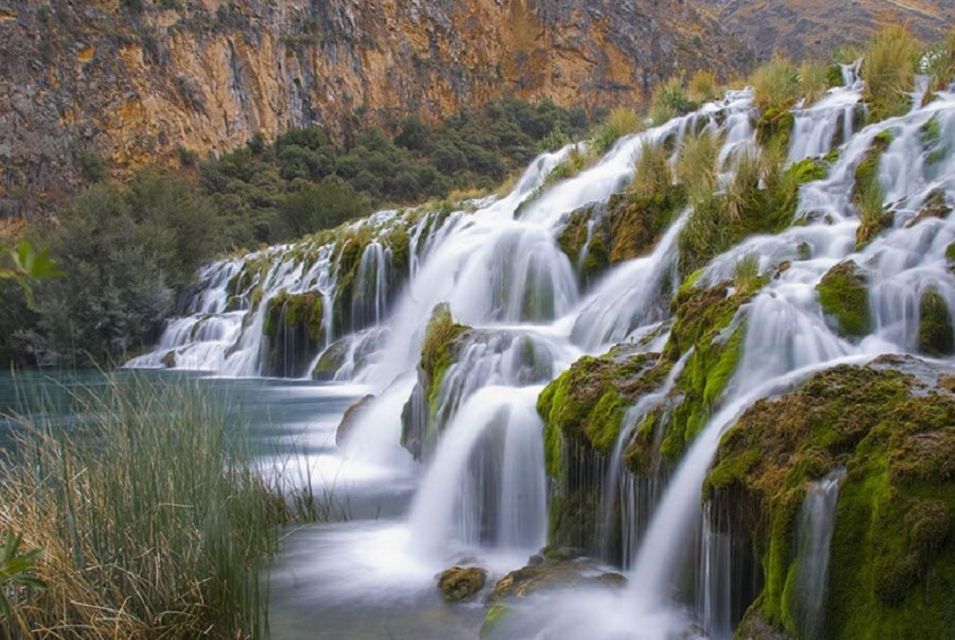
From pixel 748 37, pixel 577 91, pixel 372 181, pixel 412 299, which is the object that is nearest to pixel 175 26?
pixel 372 181

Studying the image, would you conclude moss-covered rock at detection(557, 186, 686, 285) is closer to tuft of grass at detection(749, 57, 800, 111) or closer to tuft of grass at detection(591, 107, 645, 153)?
tuft of grass at detection(749, 57, 800, 111)

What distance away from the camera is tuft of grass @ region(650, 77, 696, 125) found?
44.9 ft

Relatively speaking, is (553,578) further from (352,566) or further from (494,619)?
(352,566)

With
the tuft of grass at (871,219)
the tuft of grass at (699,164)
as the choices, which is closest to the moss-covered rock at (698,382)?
the tuft of grass at (871,219)

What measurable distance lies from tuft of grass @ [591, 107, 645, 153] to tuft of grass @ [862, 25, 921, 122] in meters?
4.32

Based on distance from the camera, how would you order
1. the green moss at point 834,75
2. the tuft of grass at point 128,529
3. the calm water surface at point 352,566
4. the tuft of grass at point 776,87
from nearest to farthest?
the tuft of grass at point 128,529 → the calm water surface at point 352,566 → the tuft of grass at point 776,87 → the green moss at point 834,75

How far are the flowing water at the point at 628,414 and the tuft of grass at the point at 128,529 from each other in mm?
953

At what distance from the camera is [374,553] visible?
5.15 metres

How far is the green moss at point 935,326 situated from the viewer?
440cm

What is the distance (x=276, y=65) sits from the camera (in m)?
46.1

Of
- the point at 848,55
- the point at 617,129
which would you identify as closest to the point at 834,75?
the point at 848,55

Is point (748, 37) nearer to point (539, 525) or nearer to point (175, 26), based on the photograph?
point (175, 26)

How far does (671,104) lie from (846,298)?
10.4m

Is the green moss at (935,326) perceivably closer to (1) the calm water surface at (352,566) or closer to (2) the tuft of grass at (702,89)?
(1) the calm water surface at (352,566)
